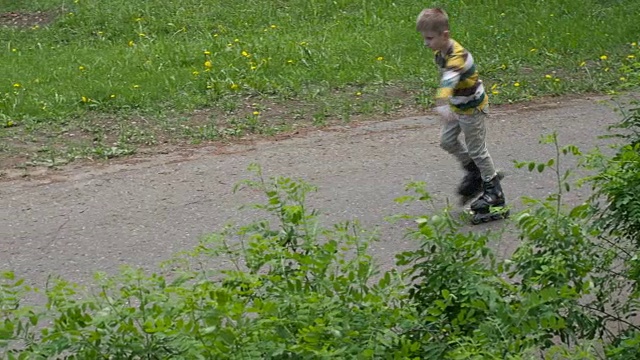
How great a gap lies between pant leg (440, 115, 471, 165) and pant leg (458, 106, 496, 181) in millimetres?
56

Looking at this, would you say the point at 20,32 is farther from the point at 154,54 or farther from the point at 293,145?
the point at 293,145

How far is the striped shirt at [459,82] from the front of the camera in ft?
21.5

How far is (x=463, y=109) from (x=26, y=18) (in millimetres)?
6900

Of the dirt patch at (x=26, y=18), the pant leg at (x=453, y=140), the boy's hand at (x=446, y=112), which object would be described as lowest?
the dirt patch at (x=26, y=18)

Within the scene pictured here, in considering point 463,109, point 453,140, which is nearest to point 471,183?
point 453,140

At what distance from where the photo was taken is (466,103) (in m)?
6.68

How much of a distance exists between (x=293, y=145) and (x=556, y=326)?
193 inches

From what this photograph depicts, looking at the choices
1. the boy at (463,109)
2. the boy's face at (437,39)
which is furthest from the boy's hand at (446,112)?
the boy's face at (437,39)

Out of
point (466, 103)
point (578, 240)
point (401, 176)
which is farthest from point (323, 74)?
point (578, 240)

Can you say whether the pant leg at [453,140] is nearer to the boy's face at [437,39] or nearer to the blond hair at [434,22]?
the boy's face at [437,39]

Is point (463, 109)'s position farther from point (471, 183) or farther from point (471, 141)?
point (471, 183)

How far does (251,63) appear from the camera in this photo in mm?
9914

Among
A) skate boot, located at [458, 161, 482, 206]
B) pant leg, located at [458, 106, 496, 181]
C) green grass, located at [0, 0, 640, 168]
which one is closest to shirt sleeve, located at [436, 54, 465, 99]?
pant leg, located at [458, 106, 496, 181]

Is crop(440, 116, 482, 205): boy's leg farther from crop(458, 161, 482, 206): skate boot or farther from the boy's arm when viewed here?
the boy's arm
